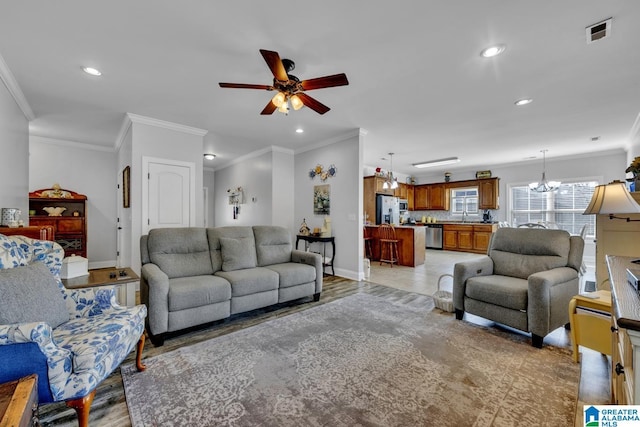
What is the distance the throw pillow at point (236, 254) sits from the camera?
3312 mm

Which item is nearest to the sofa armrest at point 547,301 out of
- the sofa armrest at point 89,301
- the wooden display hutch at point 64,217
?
the sofa armrest at point 89,301

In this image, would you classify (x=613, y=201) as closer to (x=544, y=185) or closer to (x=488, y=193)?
(x=544, y=185)

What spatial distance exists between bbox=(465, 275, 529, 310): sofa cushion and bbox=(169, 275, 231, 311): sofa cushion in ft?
8.24

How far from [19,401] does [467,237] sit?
9.05 meters

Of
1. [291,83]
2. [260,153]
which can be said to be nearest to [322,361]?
[291,83]

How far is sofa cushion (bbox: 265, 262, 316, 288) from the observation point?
334cm

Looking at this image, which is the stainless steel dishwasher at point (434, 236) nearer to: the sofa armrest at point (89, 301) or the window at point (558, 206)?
the window at point (558, 206)

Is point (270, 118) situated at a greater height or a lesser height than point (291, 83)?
greater

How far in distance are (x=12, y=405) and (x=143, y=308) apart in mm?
922

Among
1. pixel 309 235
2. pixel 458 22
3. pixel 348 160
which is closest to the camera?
pixel 458 22

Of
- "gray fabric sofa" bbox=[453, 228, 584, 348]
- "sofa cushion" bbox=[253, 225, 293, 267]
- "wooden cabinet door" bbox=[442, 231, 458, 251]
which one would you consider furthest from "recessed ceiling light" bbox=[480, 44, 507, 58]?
"wooden cabinet door" bbox=[442, 231, 458, 251]

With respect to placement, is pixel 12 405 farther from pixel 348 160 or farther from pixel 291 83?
pixel 348 160

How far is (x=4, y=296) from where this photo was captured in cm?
145

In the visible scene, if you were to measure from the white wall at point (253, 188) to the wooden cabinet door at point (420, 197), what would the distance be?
5408mm
